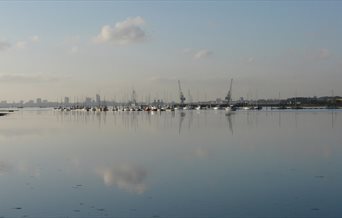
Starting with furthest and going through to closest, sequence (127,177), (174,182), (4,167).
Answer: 1. (4,167)
2. (127,177)
3. (174,182)

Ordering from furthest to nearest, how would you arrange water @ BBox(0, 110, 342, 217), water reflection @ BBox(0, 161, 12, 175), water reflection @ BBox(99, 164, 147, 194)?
water reflection @ BBox(0, 161, 12, 175) → water reflection @ BBox(99, 164, 147, 194) → water @ BBox(0, 110, 342, 217)

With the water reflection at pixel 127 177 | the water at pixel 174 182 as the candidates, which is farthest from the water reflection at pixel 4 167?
the water reflection at pixel 127 177

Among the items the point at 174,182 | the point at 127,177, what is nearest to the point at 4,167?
the point at 127,177

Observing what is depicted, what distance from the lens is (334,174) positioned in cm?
1866

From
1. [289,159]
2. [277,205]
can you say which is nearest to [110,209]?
[277,205]

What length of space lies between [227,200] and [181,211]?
1.99 meters

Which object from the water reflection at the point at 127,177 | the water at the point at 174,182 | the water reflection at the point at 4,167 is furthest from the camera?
the water reflection at the point at 4,167

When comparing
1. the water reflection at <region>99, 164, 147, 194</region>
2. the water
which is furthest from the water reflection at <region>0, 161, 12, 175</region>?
the water reflection at <region>99, 164, 147, 194</region>

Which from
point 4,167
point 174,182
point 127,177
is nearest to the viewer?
point 174,182

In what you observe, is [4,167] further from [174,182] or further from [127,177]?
[174,182]

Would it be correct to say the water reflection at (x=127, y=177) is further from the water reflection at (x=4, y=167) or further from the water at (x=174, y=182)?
the water reflection at (x=4, y=167)

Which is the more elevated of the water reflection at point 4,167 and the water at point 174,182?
the water reflection at point 4,167

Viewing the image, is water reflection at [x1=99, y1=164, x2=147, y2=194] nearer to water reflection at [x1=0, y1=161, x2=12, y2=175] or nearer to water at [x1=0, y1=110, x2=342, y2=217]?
water at [x1=0, y1=110, x2=342, y2=217]

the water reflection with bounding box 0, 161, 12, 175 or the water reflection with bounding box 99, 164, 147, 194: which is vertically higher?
the water reflection with bounding box 0, 161, 12, 175
